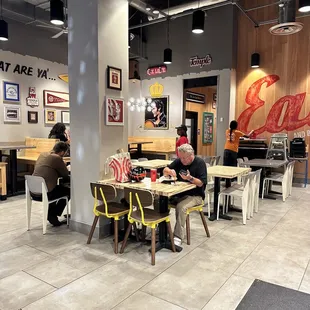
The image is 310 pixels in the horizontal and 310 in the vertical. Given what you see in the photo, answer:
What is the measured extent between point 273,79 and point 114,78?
5822 mm

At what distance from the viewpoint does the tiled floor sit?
2.47 m

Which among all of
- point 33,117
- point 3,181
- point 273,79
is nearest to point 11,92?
point 33,117

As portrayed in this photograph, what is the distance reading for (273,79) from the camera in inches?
319

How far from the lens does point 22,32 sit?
25.0 ft

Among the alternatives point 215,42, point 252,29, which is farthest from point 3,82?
point 252,29

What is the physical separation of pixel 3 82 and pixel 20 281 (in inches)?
235

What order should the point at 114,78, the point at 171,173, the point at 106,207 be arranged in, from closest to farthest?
the point at 106,207, the point at 171,173, the point at 114,78

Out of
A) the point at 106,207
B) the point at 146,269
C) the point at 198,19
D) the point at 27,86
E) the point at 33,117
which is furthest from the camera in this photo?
the point at 33,117

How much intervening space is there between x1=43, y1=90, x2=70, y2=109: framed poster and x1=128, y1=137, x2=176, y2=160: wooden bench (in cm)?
296

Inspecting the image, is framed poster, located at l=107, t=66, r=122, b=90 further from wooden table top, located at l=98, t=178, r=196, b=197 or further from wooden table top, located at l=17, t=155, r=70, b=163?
wooden table top, located at l=17, t=155, r=70, b=163

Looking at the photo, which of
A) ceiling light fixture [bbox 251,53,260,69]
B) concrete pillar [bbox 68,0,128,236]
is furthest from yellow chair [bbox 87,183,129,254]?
ceiling light fixture [bbox 251,53,260,69]

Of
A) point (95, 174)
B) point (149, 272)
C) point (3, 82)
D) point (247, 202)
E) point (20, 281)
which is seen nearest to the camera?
point (20, 281)

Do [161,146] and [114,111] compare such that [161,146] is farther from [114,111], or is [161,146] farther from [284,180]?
[114,111]

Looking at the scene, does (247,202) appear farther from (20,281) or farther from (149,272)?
(20,281)
